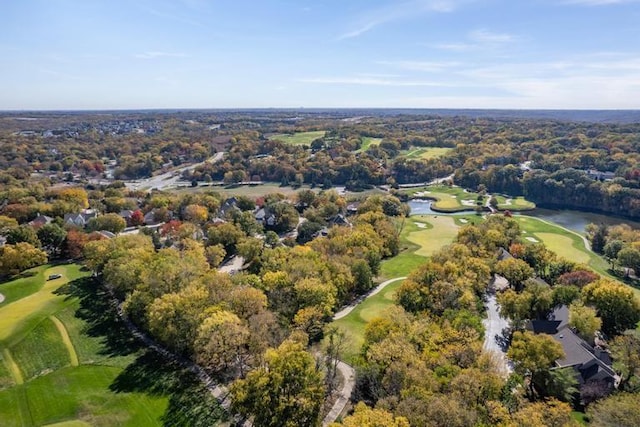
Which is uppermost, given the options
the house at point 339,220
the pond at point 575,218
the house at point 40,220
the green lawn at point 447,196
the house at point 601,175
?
the house at point 601,175

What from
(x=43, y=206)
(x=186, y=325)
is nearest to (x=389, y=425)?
(x=186, y=325)

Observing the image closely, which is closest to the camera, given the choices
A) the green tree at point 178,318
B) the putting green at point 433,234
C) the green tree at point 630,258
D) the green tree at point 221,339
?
the green tree at point 221,339

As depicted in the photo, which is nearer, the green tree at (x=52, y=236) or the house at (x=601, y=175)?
the green tree at (x=52, y=236)

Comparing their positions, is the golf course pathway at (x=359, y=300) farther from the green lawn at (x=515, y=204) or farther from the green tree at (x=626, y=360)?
the green lawn at (x=515, y=204)

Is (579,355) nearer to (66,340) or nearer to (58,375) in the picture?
(58,375)

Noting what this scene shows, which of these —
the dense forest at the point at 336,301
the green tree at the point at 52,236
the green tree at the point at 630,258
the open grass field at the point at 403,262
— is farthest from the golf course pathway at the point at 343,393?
the green tree at the point at 52,236

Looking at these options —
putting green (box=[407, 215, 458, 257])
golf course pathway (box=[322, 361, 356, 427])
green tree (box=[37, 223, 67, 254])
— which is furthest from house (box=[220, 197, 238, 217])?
golf course pathway (box=[322, 361, 356, 427])

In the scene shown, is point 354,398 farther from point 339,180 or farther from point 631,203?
point 339,180
